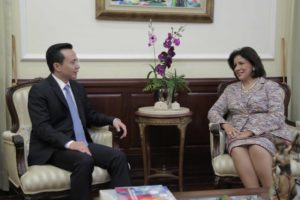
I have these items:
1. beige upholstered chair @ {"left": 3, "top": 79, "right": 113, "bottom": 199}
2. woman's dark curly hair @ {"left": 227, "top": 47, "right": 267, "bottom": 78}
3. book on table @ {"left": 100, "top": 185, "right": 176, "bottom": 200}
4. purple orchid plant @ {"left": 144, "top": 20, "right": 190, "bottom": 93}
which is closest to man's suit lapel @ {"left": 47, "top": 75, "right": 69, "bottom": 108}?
beige upholstered chair @ {"left": 3, "top": 79, "right": 113, "bottom": 199}

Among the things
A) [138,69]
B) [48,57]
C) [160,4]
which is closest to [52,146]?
[48,57]

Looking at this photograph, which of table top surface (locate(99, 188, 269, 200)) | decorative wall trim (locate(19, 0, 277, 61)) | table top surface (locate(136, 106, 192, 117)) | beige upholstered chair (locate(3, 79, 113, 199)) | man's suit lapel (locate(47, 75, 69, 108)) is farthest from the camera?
decorative wall trim (locate(19, 0, 277, 61))

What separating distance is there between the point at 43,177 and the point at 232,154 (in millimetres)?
1197

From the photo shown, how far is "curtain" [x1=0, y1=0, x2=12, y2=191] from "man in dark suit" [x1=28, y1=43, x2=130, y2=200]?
1.57ft

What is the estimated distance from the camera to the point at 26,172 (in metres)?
2.35

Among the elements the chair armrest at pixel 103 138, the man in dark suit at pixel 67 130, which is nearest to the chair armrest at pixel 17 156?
the man in dark suit at pixel 67 130

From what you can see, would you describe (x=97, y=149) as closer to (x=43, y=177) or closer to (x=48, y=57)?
(x=43, y=177)

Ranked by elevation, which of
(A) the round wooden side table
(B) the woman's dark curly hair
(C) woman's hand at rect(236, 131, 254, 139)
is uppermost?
(B) the woman's dark curly hair

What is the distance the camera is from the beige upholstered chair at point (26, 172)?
7.48 feet

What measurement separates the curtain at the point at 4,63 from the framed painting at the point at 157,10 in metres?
0.65

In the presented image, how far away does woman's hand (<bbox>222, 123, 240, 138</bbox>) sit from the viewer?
2.79 metres

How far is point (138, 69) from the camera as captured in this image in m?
3.32

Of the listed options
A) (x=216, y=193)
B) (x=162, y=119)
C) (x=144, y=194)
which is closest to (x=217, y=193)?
(x=216, y=193)

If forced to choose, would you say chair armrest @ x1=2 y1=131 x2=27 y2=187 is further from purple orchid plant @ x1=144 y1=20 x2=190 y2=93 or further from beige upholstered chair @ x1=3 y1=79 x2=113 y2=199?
purple orchid plant @ x1=144 y1=20 x2=190 y2=93
